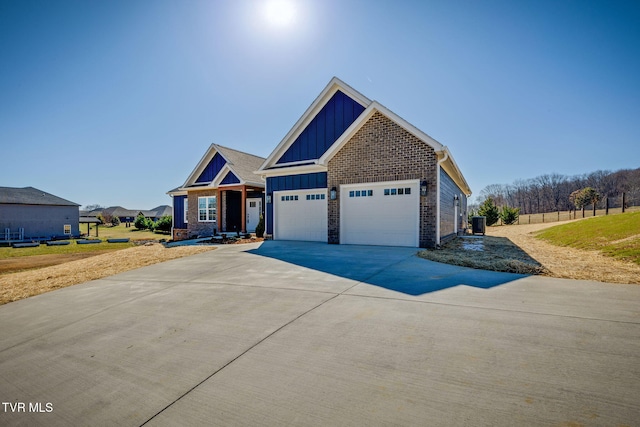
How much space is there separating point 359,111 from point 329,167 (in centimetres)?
314

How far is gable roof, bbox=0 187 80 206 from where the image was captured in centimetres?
3050

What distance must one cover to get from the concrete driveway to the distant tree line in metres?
56.0

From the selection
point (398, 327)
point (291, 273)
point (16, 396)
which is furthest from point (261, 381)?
point (291, 273)

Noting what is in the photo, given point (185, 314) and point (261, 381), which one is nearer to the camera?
point (261, 381)

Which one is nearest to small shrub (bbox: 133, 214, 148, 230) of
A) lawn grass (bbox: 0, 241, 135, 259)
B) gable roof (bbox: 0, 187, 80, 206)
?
gable roof (bbox: 0, 187, 80, 206)

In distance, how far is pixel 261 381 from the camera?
7.70 feet

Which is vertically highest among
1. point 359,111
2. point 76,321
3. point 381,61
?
point 381,61

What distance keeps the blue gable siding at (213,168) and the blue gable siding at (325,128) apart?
25.6 ft

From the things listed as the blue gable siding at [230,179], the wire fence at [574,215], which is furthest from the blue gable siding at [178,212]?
the wire fence at [574,215]

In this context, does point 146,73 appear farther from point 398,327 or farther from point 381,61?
point 398,327

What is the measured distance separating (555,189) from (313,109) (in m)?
71.3

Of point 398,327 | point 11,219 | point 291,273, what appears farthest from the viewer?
point 11,219

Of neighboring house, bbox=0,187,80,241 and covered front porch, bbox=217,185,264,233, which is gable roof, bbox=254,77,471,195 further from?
neighboring house, bbox=0,187,80,241

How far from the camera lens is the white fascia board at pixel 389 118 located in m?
9.71
